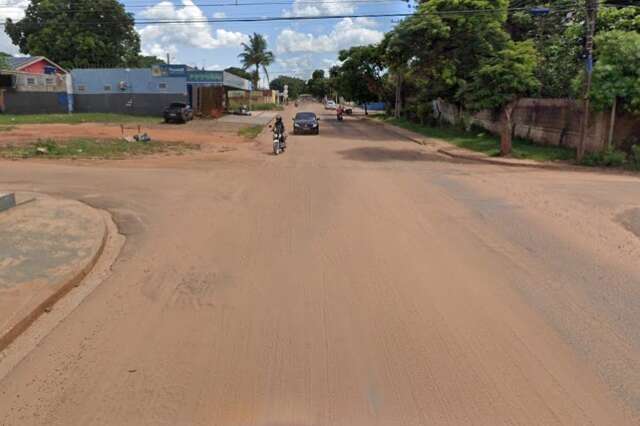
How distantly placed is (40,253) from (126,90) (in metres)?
44.7

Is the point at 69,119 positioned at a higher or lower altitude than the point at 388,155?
higher

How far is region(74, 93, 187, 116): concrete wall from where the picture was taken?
154ft

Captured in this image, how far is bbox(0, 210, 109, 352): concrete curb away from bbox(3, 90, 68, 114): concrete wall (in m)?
46.0

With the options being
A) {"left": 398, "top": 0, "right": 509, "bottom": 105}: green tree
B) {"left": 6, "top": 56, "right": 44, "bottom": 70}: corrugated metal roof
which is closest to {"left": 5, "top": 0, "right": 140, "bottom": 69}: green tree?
{"left": 6, "top": 56, "right": 44, "bottom": 70}: corrugated metal roof

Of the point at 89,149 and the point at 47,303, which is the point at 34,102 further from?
the point at 47,303

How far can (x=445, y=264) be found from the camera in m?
6.58

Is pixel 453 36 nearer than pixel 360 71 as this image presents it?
Yes

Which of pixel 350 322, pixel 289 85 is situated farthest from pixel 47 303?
pixel 289 85

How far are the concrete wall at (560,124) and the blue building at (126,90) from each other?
1128 inches

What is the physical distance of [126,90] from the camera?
47.7 meters

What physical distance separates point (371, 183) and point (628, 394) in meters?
9.63

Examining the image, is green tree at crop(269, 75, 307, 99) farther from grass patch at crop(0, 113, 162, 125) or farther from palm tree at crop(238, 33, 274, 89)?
grass patch at crop(0, 113, 162, 125)

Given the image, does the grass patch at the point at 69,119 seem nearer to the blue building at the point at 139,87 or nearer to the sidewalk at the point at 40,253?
the blue building at the point at 139,87

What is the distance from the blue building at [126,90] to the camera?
46.7m
